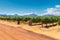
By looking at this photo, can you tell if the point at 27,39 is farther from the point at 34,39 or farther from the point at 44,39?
the point at 44,39

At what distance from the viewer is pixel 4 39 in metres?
16.9

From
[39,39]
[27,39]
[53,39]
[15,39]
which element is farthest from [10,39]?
[53,39]

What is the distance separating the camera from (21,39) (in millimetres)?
16750

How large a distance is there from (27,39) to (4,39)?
240 centimetres

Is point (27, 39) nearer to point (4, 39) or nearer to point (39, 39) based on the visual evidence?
point (39, 39)

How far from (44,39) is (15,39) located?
9.79ft

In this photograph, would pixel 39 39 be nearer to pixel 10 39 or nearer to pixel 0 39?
pixel 10 39

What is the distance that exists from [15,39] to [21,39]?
62cm

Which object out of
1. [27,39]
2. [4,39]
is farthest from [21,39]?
[4,39]

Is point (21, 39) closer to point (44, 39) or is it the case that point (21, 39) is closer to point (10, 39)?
point (10, 39)

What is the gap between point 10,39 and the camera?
55.1 ft

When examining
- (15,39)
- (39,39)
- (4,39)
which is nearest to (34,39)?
(39,39)

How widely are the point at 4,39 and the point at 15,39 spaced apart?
1.17m

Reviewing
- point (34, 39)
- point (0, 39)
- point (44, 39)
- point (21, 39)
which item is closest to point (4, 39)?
point (0, 39)
